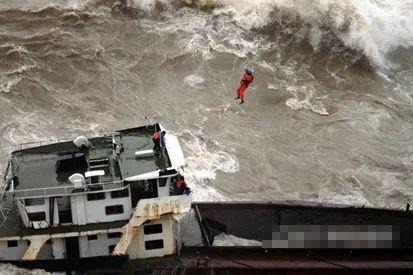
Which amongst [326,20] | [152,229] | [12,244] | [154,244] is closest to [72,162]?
[12,244]

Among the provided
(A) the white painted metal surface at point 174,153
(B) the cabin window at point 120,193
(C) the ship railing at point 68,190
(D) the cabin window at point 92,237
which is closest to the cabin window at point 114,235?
(D) the cabin window at point 92,237

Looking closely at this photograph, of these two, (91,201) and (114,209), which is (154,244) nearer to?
(114,209)

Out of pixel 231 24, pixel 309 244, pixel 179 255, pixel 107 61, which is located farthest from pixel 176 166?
pixel 231 24

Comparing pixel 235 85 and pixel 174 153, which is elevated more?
pixel 235 85

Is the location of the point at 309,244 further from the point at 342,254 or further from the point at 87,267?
the point at 87,267

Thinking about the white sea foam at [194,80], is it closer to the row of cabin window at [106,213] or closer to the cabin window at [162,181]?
the cabin window at [162,181]
